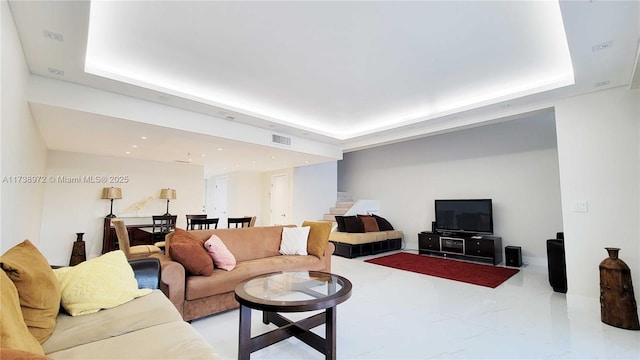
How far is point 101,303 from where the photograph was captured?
178 centimetres

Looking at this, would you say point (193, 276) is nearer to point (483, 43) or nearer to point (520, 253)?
point (483, 43)

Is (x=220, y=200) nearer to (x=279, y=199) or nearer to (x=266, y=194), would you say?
(x=266, y=194)

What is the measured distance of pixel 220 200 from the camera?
33.6 ft

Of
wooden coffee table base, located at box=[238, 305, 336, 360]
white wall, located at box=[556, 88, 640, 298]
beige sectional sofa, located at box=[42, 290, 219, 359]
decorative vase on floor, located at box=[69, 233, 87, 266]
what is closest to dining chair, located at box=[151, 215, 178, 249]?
decorative vase on floor, located at box=[69, 233, 87, 266]

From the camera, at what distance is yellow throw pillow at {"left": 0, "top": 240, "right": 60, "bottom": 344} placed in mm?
1348

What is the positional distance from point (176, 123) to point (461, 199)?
228 inches

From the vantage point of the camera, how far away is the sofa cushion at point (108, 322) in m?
1.41

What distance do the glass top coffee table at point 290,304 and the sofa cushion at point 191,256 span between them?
0.62 m

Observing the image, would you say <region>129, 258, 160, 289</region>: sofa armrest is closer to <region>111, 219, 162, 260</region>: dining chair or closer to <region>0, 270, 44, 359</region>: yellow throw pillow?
<region>0, 270, 44, 359</region>: yellow throw pillow

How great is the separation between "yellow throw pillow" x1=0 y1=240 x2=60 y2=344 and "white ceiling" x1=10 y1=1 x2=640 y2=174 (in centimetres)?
165

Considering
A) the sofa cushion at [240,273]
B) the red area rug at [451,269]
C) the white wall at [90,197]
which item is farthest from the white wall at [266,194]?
the sofa cushion at [240,273]

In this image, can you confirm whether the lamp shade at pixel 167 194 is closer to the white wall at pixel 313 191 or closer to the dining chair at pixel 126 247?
the dining chair at pixel 126 247

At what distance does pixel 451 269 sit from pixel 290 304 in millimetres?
4019

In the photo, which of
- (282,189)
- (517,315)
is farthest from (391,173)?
(517,315)
